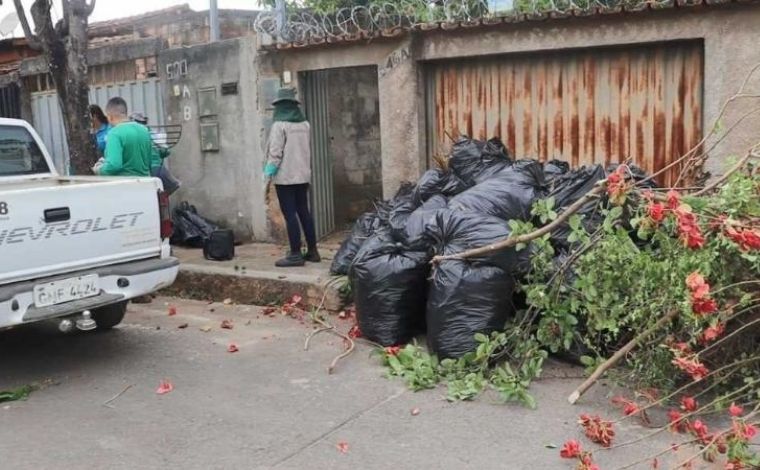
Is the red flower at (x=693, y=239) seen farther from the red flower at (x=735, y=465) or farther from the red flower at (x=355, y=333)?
the red flower at (x=355, y=333)

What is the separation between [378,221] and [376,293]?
1.28 m

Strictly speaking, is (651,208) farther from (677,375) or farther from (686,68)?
(686,68)

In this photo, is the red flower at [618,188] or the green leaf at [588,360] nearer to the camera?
the red flower at [618,188]

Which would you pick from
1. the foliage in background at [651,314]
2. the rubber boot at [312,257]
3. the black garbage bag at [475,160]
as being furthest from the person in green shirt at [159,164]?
the foliage in background at [651,314]

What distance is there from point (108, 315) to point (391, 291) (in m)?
2.32

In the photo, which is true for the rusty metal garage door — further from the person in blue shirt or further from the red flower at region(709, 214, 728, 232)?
the person in blue shirt

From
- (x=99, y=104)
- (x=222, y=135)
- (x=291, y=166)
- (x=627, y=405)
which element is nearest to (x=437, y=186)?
(x=291, y=166)

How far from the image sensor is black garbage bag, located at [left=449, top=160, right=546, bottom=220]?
5.60 meters

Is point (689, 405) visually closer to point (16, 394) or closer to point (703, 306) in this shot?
point (703, 306)

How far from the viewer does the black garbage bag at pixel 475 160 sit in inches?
256

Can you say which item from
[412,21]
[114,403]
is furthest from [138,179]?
[412,21]

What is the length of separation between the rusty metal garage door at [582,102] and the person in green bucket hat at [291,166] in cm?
132

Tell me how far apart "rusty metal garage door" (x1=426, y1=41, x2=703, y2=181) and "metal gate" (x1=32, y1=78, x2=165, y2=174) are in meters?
3.87

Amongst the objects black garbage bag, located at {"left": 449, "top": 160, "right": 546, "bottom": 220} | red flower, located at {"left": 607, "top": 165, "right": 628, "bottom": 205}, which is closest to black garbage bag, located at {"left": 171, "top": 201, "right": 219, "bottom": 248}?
black garbage bag, located at {"left": 449, "top": 160, "right": 546, "bottom": 220}
